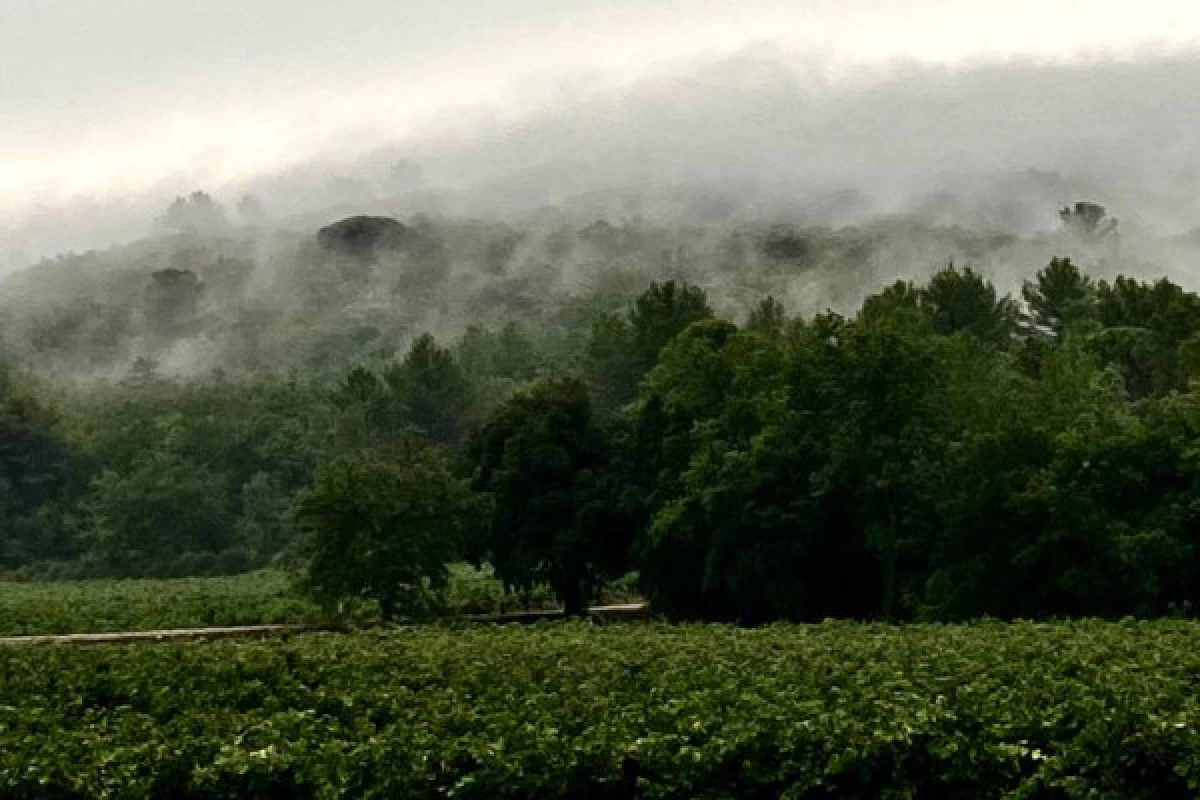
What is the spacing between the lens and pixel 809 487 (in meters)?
44.0

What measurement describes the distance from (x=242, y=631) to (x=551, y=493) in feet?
34.9

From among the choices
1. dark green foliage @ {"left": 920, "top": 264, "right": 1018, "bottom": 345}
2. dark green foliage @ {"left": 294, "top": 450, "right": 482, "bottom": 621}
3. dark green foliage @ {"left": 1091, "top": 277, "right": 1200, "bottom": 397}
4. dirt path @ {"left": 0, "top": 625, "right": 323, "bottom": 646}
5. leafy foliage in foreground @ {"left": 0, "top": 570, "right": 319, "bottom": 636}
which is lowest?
dirt path @ {"left": 0, "top": 625, "right": 323, "bottom": 646}

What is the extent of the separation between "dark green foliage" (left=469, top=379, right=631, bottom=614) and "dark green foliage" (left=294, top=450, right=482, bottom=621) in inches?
91.8

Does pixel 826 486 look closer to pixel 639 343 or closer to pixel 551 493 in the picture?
pixel 551 493

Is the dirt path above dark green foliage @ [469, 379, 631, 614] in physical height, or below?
below

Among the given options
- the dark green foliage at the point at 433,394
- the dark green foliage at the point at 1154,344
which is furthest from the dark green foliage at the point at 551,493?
the dark green foliage at the point at 433,394

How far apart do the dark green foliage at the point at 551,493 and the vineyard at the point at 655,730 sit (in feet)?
77.8

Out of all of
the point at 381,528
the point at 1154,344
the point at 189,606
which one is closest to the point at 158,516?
the point at 189,606

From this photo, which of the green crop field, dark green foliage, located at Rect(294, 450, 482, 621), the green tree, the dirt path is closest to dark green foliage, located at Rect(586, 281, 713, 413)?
the green crop field

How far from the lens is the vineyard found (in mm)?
15828

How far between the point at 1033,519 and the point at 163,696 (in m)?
23.3

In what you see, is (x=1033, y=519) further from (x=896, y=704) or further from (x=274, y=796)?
(x=274, y=796)

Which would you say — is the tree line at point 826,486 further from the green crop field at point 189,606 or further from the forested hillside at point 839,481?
the green crop field at point 189,606

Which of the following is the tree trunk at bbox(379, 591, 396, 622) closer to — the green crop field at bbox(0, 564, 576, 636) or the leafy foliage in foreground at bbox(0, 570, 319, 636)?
the green crop field at bbox(0, 564, 576, 636)
